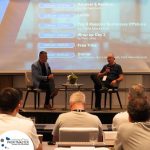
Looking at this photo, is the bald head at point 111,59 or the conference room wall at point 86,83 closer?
the bald head at point 111,59

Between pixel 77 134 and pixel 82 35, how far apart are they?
5.20 metres

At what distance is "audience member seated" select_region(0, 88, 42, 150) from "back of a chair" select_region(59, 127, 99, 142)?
1.76 ft

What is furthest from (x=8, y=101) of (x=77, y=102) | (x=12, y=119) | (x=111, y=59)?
(x=111, y=59)

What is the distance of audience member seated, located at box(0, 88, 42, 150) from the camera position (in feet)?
6.93

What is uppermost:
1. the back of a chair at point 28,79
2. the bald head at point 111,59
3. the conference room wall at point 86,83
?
the bald head at point 111,59

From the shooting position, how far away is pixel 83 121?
10.6 ft

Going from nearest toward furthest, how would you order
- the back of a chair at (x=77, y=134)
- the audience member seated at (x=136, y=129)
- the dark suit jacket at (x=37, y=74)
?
the audience member seated at (x=136, y=129)
the back of a chair at (x=77, y=134)
the dark suit jacket at (x=37, y=74)

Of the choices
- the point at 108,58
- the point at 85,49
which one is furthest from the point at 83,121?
the point at 85,49

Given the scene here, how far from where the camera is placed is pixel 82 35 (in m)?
7.82

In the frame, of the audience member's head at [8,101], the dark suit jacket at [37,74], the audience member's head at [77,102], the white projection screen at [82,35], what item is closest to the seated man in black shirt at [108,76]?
the white projection screen at [82,35]

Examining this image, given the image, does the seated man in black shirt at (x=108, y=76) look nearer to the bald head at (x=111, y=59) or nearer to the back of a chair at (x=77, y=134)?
the bald head at (x=111, y=59)

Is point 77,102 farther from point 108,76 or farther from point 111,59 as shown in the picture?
point 111,59

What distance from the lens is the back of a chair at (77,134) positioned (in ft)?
9.05

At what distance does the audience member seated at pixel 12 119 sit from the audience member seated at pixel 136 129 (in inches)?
18.9
